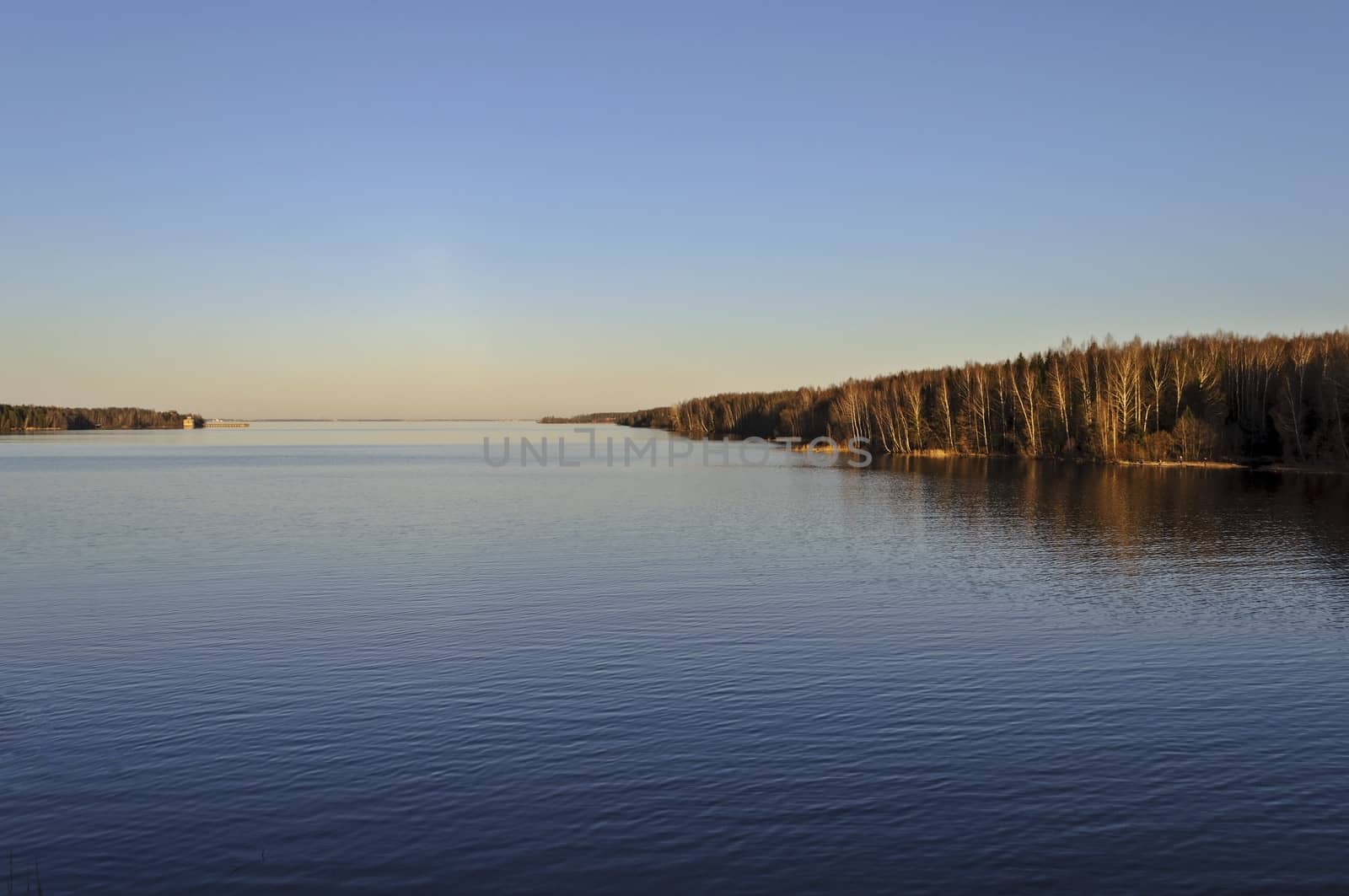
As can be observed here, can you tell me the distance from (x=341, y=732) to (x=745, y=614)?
15185mm

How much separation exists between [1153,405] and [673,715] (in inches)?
4425

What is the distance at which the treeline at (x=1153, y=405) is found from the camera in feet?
329

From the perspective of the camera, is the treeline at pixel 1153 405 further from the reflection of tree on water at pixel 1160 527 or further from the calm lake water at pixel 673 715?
the calm lake water at pixel 673 715

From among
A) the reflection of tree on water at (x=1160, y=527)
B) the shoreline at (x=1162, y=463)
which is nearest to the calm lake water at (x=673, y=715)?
the reflection of tree on water at (x=1160, y=527)

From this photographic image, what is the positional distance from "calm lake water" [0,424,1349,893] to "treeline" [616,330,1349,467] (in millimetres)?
61591

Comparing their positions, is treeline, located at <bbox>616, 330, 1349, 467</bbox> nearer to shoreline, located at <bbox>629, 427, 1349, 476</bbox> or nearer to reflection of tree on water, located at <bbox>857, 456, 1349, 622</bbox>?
shoreline, located at <bbox>629, 427, 1349, 476</bbox>

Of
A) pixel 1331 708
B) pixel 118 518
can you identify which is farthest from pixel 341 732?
pixel 118 518

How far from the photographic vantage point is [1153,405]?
4626 inches

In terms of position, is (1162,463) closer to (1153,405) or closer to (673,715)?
(1153,405)

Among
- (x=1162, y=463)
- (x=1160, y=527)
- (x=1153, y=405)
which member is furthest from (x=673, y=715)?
(x=1153, y=405)

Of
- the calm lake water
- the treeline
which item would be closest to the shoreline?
the treeline

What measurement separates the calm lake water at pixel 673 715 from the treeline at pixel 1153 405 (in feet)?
202

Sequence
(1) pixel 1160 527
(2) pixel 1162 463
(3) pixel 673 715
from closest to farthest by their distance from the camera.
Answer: (3) pixel 673 715 < (1) pixel 1160 527 < (2) pixel 1162 463

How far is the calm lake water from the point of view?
14547 millimetres
